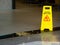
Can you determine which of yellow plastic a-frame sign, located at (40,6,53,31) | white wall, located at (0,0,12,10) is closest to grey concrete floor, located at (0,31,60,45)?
yellow plastic a-frame sign, located at (40,6,53,31)

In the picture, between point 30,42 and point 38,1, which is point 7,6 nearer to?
point 38,1

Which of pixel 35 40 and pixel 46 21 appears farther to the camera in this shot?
pixel 46 21

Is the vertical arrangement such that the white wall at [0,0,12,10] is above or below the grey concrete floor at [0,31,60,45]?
above

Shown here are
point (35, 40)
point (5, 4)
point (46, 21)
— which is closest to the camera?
point (35, 40)

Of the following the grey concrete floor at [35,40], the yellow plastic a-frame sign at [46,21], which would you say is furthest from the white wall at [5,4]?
the grey concrete floor at [35,40]

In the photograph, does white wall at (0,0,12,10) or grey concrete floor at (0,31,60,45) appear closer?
grey concrete floor at (0,31,60,45)

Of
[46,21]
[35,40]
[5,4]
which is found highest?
[5,4]

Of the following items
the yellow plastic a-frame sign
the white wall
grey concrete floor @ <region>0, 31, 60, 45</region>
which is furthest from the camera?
the white wall

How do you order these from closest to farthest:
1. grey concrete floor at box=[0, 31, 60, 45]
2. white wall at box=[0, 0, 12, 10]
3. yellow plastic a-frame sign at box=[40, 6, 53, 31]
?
grey concrete floor at box=[0, 31, 60, 45] < yellow plastic a-frame sign at box=[40, 6, 53, 31] < white wall at box=[0, 0, 12, 10]

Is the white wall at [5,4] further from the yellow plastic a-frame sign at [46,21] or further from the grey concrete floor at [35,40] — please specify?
the grey concrete floor at [35,40]

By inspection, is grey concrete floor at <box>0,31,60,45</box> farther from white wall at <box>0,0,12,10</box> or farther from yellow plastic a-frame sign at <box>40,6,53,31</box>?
white wall at <box>0,0,12,10</box>

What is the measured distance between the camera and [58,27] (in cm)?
963

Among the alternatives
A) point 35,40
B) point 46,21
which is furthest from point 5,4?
point 35,40

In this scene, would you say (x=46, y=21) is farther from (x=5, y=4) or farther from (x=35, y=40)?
(x=5, y=4)
